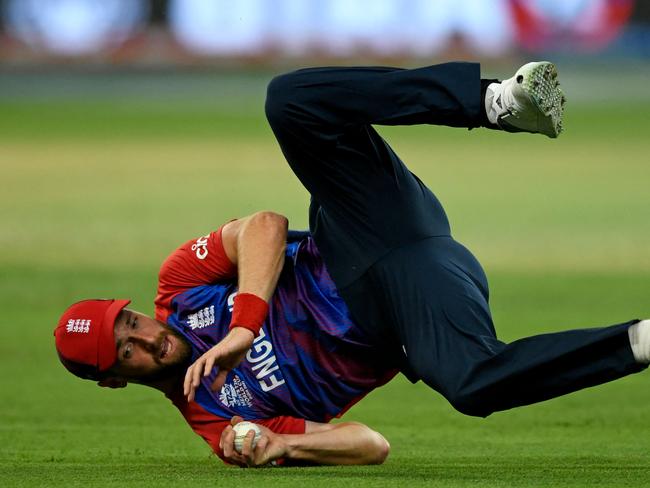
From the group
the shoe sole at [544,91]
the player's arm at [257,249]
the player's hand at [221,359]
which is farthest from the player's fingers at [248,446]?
the shoe sole at [544,91]

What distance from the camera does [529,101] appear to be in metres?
5.30

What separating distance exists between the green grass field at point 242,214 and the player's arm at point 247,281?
1.59ft

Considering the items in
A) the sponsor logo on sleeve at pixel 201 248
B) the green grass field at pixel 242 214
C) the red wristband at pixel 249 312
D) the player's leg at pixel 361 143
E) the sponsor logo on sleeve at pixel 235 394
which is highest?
the player's leg at pixel 361 143

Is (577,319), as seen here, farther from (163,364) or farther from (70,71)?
(70,71)

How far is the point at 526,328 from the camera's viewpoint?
1094cm

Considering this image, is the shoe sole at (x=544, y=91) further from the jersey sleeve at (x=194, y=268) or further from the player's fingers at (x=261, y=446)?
the player's fingers at (x=261, y=446)

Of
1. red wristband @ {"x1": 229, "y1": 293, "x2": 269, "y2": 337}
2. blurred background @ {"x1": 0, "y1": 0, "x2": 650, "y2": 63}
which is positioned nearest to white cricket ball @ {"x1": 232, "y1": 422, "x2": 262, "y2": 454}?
red wristband @ {"x1": 229, "y1": 293, "x2": 269, "y2": 337}

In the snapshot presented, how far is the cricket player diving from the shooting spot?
18.2ft

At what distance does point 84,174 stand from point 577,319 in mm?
13282

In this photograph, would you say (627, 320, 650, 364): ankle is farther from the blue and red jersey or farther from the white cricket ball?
the white cricket ball

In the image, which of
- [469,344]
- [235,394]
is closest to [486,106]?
[469,344]

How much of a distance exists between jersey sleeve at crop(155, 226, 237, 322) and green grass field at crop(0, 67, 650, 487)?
2.54ft

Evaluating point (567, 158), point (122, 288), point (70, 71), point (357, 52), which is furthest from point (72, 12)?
point (122, 288)

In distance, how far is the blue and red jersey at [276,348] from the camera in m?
6.14
